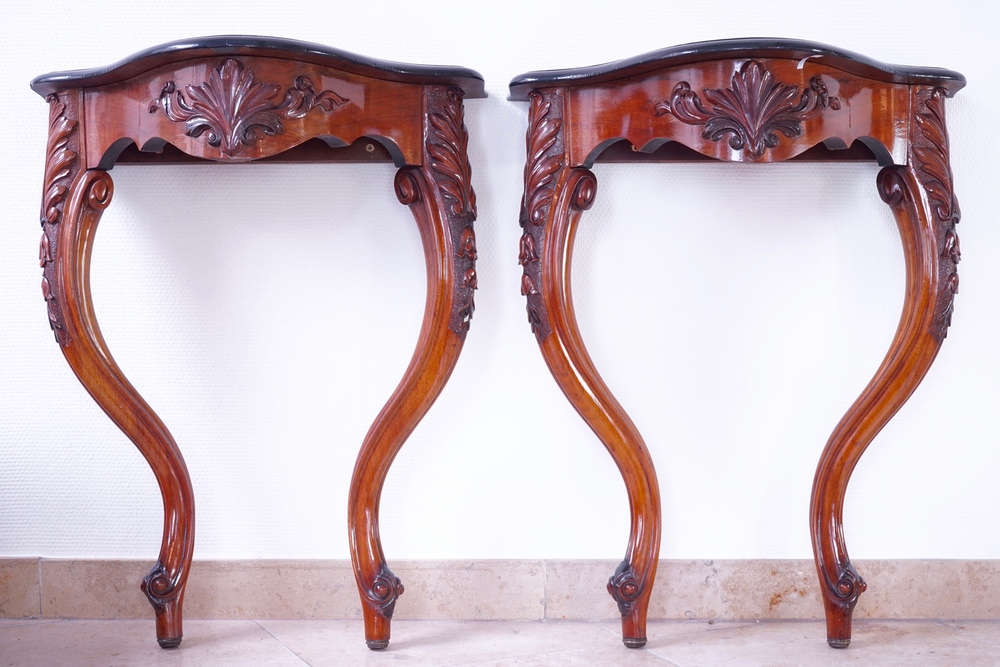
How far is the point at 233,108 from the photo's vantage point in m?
1.29

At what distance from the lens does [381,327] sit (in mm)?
1726

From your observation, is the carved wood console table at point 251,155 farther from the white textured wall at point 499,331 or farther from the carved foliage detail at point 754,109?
the carved foliage detail at point 754,109

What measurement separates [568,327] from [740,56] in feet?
1.81

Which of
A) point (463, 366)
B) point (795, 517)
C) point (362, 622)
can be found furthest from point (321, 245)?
point (795, 517)

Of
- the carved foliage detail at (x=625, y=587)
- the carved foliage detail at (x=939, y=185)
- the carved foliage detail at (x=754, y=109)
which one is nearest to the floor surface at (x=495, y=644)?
the carved foliage detail at (x=625, y=587)

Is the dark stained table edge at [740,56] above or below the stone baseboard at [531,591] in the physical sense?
above

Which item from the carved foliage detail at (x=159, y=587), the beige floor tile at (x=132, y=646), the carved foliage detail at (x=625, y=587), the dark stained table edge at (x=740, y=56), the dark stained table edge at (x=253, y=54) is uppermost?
the dark stained table edge at (x=740, y=56)

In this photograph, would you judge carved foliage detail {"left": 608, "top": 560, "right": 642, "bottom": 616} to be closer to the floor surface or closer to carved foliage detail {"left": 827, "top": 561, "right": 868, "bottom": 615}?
the floor surface

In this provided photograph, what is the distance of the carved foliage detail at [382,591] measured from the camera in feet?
4.87

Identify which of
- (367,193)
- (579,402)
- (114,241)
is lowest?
(579,402)

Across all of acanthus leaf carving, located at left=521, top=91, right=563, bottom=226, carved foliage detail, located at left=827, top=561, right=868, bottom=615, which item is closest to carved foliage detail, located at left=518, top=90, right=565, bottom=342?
acanthus leaf carving, located at left=521, top=91, right=563, bottom=226

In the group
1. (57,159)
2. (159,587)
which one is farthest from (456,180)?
(159,587)

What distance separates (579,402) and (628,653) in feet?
1.60

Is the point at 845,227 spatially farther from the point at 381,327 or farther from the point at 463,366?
the point at 381,327
